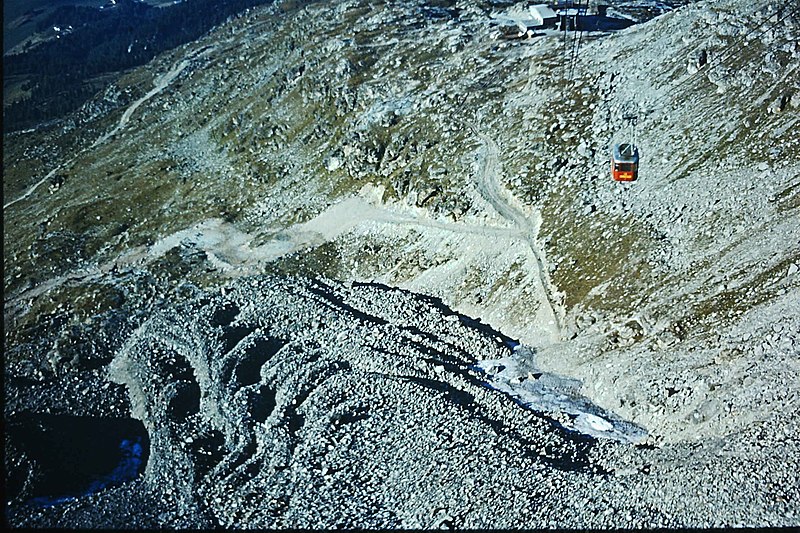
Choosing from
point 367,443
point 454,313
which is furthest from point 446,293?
point 367,443

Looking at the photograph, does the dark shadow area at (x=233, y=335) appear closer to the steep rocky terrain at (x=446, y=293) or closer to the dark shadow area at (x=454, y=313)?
the steep rocky terrain at (x=446, y=293)

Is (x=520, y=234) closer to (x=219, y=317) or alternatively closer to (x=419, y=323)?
(x=419, y=323)

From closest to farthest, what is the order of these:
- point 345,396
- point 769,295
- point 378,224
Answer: point 769,295, point 345,396, point 378,224

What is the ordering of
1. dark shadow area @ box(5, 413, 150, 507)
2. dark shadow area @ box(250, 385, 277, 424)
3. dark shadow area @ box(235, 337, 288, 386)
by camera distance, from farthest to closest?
dark shadow area @ box(235, 337, 288, 386), dark shadow area @ box(250, 385, 277, 424), dark shadow area @ box(5, 413, 150, 507)

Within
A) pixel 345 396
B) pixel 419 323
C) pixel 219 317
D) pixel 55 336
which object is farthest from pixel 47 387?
pixel 419 323

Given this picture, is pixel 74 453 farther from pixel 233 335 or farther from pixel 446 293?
pixel 446 293

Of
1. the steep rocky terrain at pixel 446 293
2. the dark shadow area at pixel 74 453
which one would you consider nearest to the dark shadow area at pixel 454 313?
the steep rocky terrain at pixel 446 293

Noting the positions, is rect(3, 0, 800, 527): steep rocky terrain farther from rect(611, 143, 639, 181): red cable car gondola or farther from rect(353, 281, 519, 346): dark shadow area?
rect(611, 143, 639, 181): red cable car gondola

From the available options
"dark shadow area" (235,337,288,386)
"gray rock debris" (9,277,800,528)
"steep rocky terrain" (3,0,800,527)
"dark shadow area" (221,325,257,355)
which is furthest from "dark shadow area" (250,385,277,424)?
"dark shadow area" (221,325,257,355)
